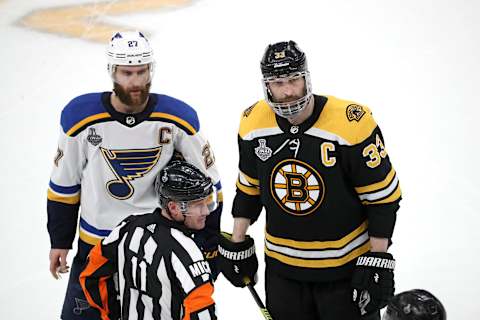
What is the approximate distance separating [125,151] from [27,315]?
1097mm

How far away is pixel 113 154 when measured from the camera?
270cm

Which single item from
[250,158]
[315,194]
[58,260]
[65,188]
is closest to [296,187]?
[315,194]

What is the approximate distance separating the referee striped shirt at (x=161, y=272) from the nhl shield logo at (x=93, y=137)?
1.17ft

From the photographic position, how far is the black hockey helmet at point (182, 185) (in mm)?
2330

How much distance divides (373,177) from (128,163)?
803 millimetres

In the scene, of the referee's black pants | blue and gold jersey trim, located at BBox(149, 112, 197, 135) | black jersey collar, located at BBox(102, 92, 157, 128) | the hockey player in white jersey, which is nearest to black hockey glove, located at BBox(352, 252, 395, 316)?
the referee's black pants

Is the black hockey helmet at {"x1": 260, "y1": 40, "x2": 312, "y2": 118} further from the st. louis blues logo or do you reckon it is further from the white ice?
the white ice

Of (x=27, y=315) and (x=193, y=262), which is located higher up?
(x=193, y=262)

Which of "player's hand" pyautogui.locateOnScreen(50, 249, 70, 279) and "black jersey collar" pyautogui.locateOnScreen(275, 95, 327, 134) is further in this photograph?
"player's hand" pyautogui.locateOnScreen(50, 249, 70, 279)

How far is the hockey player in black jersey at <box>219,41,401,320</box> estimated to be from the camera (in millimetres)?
2391

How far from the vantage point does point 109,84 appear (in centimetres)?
536

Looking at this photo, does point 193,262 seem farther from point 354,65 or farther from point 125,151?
point 354,65

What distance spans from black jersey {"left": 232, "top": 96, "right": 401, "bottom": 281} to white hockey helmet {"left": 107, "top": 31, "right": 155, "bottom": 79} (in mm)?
376

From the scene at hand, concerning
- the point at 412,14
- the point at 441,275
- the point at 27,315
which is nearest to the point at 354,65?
the point at 412,14
